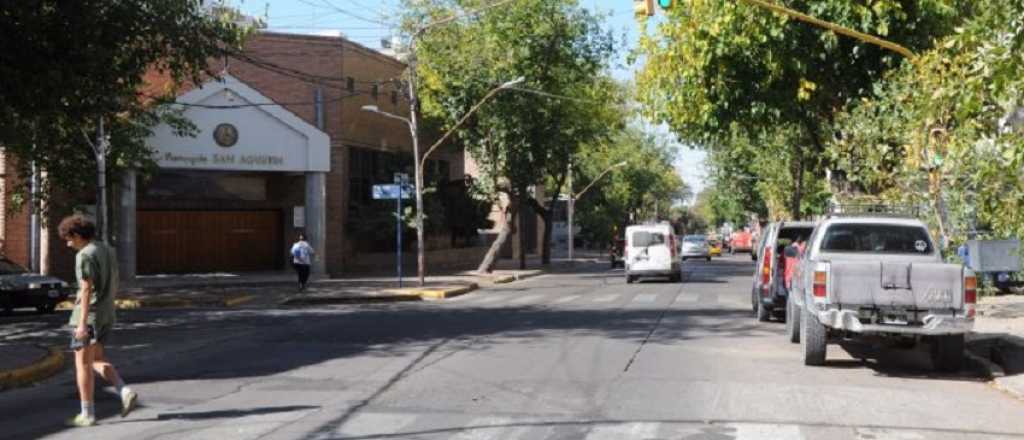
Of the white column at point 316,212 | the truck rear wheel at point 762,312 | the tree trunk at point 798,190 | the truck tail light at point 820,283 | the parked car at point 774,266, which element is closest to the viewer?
the truck tail light at point 820,283

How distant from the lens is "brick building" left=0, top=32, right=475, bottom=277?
30.7 meters

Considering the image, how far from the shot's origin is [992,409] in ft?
30.8

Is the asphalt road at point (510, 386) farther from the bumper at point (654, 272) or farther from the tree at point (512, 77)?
the tree at point (512, 77)

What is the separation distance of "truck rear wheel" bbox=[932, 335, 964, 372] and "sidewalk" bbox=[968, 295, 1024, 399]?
422 mm

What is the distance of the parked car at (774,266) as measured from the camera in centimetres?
1691

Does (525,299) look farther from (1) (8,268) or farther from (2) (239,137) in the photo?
(2) (239,137)

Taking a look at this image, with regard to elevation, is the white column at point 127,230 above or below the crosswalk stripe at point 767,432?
above

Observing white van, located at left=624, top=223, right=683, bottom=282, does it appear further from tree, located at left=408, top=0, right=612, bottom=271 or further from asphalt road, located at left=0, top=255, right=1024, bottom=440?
asphalt road, located at left=0, top=255, right=1024, bottom=440

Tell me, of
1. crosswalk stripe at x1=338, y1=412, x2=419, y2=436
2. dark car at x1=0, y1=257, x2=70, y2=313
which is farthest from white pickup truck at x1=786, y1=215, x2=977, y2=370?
dark car at x1=0, y1=257, x2=70, y2=313

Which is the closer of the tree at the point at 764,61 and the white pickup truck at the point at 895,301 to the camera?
the white pickup truck at the point at 895,301

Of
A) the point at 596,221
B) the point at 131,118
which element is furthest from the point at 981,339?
the point at 596,221

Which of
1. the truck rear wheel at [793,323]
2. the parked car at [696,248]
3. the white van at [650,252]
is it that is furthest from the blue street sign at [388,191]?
the parked car at [696,248]

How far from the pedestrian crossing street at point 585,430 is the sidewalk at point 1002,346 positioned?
10.5 ft

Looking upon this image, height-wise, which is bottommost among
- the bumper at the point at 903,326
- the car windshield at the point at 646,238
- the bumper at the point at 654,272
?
the bumper at the point at 654,272
